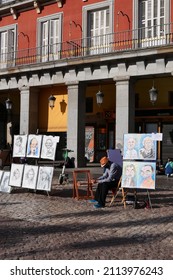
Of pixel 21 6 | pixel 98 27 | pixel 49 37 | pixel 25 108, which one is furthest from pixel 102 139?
pixel 21 6

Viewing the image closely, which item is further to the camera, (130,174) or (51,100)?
(51,100)

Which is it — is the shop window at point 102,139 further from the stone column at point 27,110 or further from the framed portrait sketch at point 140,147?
the framed portrait sketch at point 140,147

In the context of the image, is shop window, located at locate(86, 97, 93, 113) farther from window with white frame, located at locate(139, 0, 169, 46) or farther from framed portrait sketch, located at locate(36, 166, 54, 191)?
framed portrait sketch, located at locate(36, 166, 54, 191)

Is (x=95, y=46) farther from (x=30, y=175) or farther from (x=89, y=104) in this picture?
(x=30, y=175)

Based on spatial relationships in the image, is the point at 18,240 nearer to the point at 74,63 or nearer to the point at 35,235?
the point at 35,235

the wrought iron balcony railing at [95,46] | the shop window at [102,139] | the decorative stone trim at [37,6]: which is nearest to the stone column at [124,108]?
the wrought iron balcony railing at [95,46]

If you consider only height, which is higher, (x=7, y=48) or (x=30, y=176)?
(x=7, y=48)

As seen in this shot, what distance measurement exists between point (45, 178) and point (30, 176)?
650mm

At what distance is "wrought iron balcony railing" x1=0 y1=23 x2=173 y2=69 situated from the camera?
20625mm

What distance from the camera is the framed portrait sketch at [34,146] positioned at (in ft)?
42.0

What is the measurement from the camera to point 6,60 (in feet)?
86.9

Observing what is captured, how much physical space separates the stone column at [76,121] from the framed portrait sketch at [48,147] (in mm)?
9823

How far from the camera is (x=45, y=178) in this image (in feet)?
40.7

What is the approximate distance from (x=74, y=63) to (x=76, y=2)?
417cm
